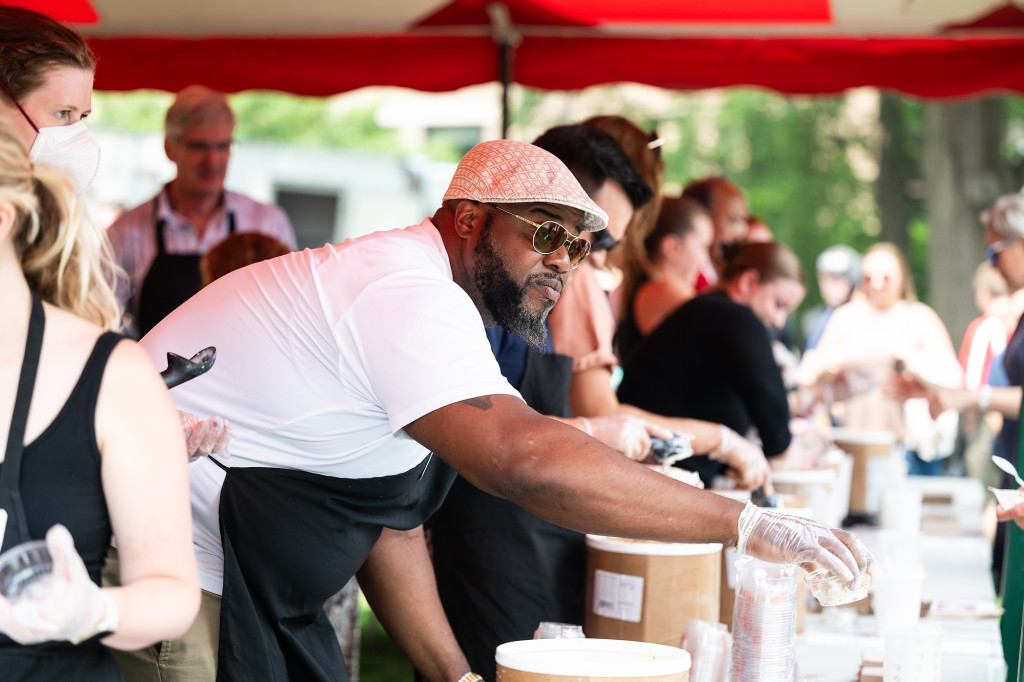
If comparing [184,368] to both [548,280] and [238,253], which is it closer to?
[548,280]

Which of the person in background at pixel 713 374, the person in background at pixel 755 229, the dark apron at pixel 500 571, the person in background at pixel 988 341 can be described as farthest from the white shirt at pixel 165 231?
the person in background at pixel 988 341

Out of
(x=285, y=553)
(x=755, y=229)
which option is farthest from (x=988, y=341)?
(x=285, y=553)

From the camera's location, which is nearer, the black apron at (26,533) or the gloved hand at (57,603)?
the gloved hand at (57,603)

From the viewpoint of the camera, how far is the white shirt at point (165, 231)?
4.08 m

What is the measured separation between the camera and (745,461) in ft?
9.03

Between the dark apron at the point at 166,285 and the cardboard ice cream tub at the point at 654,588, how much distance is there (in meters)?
2.18

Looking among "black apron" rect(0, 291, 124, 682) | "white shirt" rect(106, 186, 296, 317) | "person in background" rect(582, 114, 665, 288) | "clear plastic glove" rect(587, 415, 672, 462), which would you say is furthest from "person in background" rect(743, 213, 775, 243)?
"black apron" rect(0, 291, 124, 682)

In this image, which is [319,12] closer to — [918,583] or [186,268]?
[186,268]

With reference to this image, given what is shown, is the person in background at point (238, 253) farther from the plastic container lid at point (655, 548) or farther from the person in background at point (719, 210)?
the person in background at point (719, 210)

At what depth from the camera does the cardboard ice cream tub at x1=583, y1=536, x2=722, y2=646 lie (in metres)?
2.20

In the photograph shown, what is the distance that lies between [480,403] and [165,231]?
2.85 m

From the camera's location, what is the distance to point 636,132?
312cm

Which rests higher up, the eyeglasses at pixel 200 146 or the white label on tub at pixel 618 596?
the eyeglasses at pixel 200 146

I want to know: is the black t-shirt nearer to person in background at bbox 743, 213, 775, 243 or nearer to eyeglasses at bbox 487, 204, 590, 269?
eyeglasses at bbox 487, 204, 590, 269
